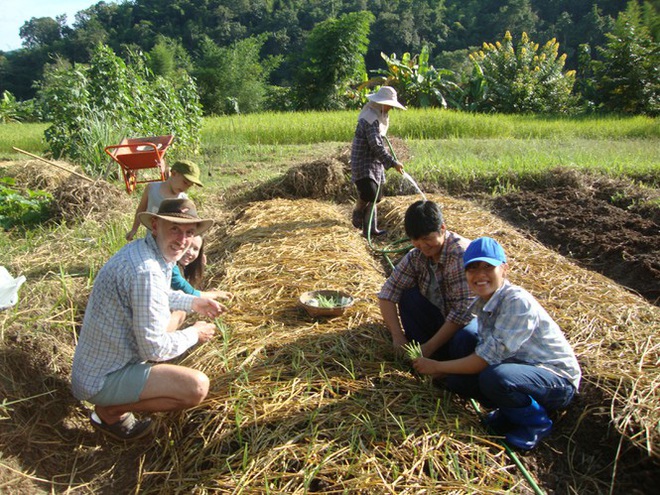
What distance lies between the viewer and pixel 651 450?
2.21m

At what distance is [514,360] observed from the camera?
2477mm

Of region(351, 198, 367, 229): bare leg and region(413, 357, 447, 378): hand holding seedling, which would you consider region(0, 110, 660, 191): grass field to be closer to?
region(351, 198, 367, 229): bare leg

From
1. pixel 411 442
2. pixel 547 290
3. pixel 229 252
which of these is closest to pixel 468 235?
pixel 547 290

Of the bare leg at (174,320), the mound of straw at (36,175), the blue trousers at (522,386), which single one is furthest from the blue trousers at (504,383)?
the mound of straw at (36,175)

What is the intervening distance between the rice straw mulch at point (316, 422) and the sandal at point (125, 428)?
0.14 metres

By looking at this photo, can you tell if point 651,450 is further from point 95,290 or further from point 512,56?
point 512,56

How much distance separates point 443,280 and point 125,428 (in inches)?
71.5

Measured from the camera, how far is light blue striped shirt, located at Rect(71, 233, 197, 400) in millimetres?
2342

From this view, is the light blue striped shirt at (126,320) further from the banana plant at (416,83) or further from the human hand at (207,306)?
the banana plant at (416,83)

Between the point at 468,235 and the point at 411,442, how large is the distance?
3.06 m

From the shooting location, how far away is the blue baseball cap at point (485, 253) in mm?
2350

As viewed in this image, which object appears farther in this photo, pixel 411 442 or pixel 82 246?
pixel 82 246

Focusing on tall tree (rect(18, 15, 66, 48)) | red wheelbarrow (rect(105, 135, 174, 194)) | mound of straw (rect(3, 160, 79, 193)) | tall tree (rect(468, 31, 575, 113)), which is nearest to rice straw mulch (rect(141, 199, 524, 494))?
red wheelbarrow (rect(105, 135, 174, 194))

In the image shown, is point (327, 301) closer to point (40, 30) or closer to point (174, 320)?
point (174, 320)
